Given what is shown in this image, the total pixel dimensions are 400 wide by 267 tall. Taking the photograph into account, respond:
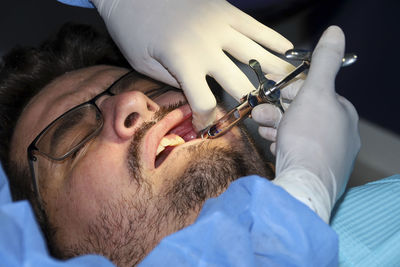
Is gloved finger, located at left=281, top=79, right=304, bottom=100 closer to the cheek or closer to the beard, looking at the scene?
the beard

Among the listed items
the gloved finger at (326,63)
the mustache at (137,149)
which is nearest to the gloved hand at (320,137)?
the gloved finger at (326,63)

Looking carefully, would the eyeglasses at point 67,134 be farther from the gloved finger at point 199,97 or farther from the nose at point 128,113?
the gloved finger at point 199,97

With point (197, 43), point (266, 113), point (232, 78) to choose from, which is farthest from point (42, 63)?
point (266, 113)

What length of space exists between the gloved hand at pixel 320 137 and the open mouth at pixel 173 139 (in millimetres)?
384

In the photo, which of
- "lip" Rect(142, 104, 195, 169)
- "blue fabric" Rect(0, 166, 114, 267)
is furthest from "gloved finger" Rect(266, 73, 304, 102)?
"blue fabric" Rect(0, 166, 114, 267)

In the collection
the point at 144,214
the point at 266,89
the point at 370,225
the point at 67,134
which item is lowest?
the point at 370,225

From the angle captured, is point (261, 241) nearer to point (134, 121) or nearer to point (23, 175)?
point (134, 121)

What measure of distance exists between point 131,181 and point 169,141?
208 mm

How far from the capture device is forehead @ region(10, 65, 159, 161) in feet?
3.63

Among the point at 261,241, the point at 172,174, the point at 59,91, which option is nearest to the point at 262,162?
the point at 172,174

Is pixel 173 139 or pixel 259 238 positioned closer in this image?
pixel 259 238

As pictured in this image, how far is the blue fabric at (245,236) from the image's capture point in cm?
65

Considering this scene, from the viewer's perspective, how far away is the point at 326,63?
2.72ft

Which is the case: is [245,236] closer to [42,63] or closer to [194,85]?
[194,85]
